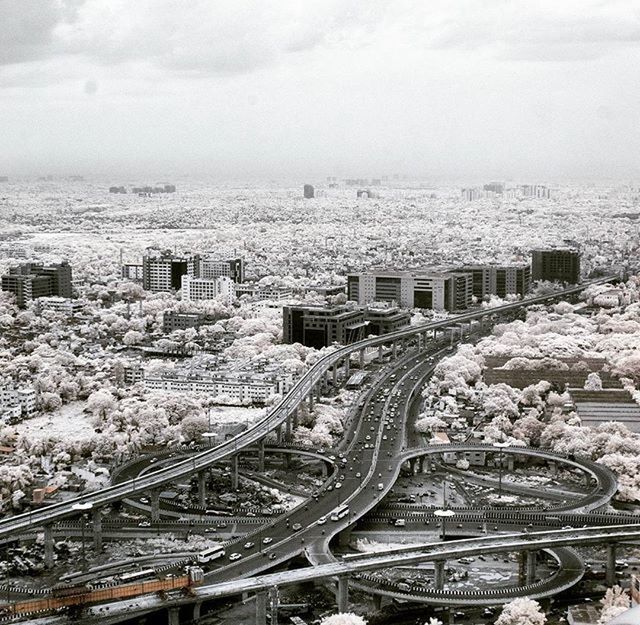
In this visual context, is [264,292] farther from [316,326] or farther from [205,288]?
[316,326]

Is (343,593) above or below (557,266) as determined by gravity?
below

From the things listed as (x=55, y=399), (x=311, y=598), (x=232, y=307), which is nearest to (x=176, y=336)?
(x=232, y=307)

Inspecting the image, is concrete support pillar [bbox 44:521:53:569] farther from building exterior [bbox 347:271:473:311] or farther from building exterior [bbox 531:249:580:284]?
building exterior [bbox 531:249:580:284]

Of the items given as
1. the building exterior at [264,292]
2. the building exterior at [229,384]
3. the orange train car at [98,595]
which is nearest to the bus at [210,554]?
the orange train car at [98,595]

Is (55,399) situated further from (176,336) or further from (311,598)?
(311,598)

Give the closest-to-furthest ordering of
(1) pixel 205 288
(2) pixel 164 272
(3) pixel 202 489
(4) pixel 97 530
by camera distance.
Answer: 1. (4) pixel 97 530
2. (3) pixel 202 489
3. (1) pixel 205 288
4. (2) pixel 164 272

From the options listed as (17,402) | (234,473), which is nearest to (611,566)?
(234,473)
